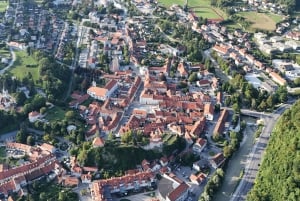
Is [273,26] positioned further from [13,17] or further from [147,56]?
[13,17]

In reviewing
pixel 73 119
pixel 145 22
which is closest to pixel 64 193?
pixel 73 119

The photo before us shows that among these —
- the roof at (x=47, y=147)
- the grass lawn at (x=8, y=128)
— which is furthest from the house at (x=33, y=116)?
the roof at (x=47, y=147)

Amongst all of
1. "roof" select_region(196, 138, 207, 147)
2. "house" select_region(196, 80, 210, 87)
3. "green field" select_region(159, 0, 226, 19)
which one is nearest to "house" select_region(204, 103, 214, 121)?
"roof" select_region(196, 138, 207, 147)

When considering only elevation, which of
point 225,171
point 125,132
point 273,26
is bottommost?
point 225,171

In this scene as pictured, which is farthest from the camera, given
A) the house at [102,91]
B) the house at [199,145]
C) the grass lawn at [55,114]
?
the house at [102,91]

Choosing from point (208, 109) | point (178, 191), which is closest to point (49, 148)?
point (178, 191)

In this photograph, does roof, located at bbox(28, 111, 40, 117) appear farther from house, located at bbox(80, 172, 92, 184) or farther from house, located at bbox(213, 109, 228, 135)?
house, located at bbox(213, 109, 228, 135)

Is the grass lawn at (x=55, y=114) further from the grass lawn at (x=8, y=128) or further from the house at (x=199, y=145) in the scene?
the house at (x=199, y=145)
